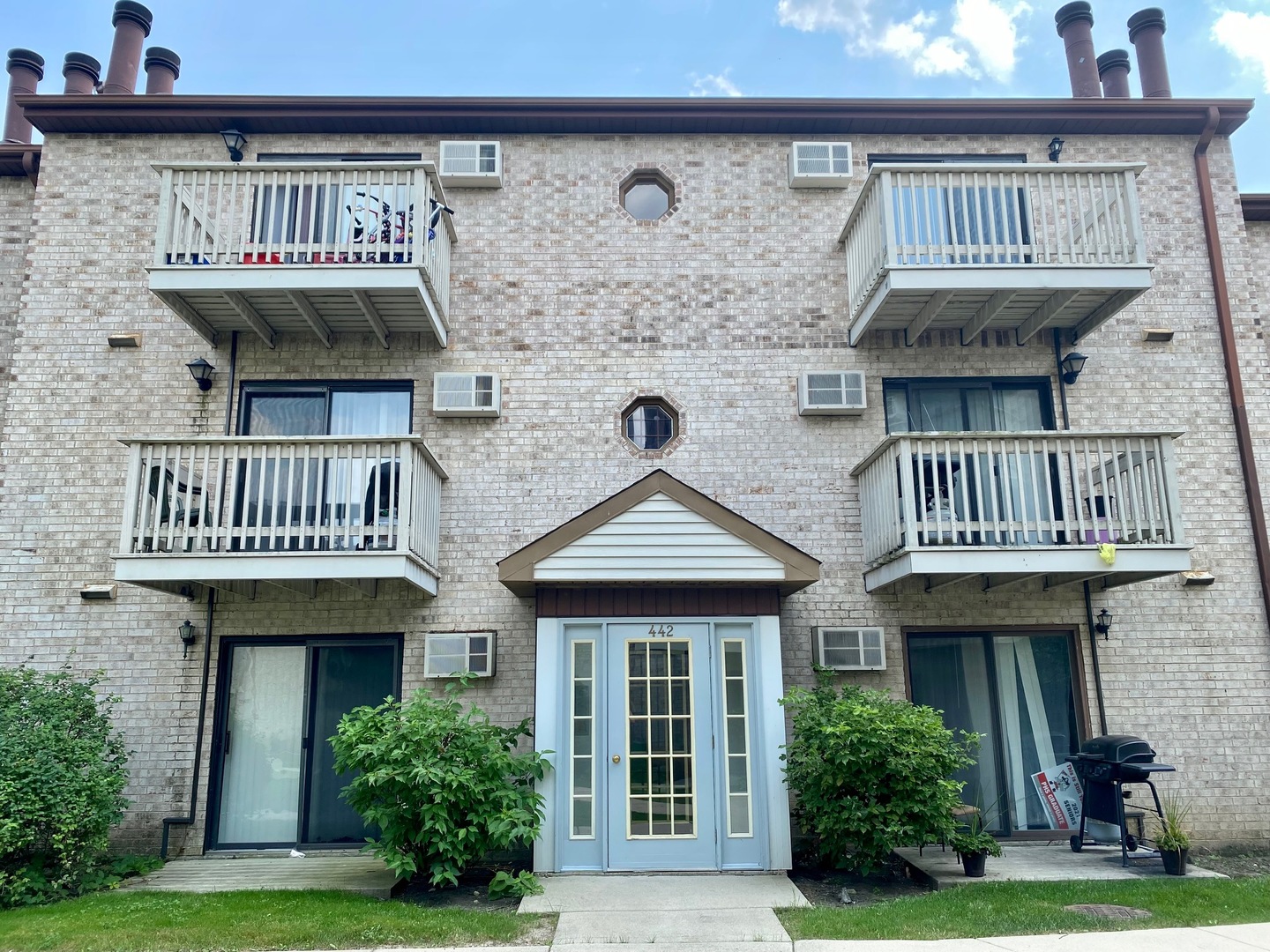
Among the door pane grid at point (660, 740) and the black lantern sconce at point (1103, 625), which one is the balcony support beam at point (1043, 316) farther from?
the door pane grid at point (660, 740)

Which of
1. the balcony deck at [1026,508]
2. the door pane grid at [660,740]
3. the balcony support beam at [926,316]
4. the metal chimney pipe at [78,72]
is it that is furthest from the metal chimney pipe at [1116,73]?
the metal chimney pipe at [78,72]

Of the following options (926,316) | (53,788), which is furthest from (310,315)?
(926,316)

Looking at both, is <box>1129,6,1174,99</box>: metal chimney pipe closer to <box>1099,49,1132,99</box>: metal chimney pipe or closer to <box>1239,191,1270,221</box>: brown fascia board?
<box>1099,49,1132,99</box>: metal chimney pipe

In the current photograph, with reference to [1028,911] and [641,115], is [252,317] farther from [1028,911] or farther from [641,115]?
[1028,911]

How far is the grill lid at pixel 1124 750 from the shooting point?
8484 millimetres

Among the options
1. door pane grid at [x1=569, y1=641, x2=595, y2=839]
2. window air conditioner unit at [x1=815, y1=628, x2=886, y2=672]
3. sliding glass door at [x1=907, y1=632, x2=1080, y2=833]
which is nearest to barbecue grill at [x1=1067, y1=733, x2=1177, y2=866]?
sliding glass door at [x1=907, y1=632, x2=1080, y2=833]

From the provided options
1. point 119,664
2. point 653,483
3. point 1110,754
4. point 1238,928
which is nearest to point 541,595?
point 653,483

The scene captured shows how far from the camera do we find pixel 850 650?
9.71 metres

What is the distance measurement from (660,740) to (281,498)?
443cm

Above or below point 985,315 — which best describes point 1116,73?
above

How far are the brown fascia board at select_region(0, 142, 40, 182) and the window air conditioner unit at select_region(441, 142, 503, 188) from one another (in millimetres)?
4824

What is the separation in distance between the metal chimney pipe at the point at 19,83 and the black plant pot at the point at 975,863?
13972 millimetres

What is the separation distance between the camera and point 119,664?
9.68 meters

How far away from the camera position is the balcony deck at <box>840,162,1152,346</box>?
959 centimetres
